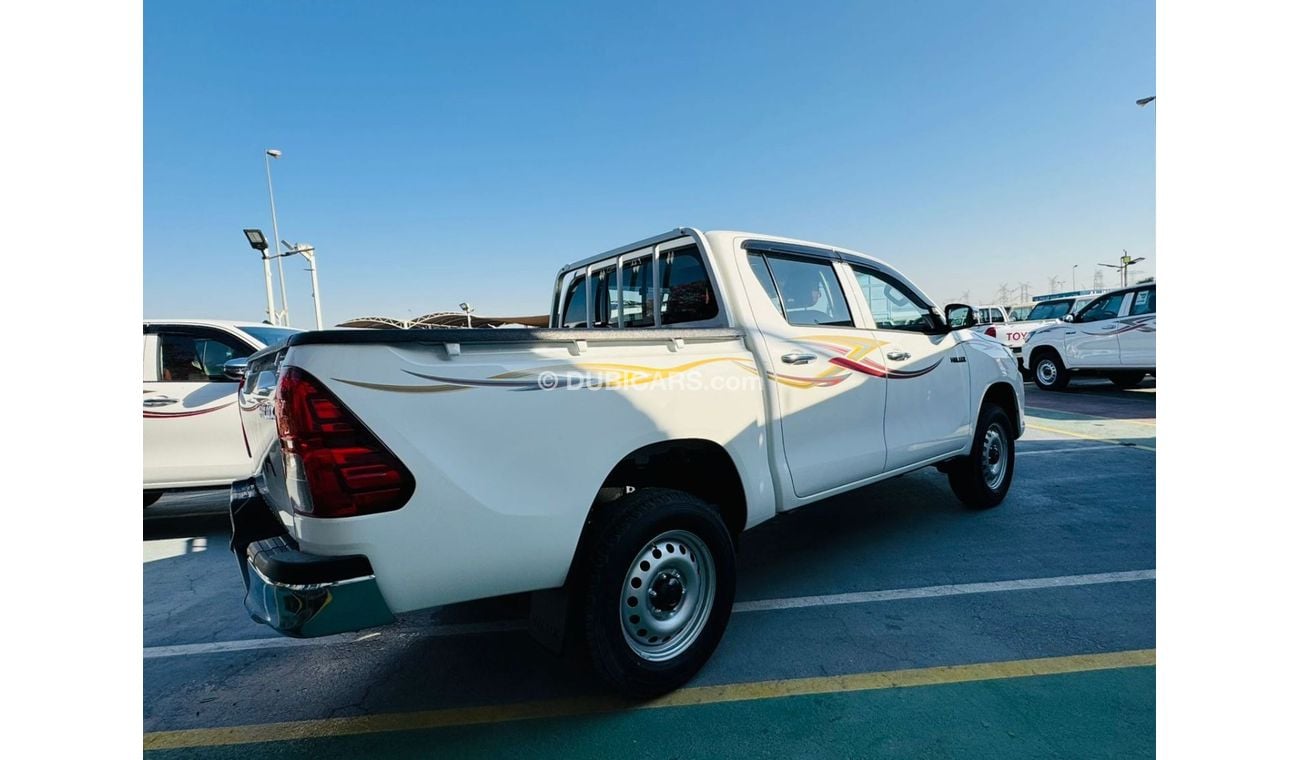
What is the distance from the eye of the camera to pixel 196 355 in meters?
5.03

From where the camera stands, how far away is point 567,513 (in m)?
2.22

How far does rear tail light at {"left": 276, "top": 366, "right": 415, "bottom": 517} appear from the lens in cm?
183

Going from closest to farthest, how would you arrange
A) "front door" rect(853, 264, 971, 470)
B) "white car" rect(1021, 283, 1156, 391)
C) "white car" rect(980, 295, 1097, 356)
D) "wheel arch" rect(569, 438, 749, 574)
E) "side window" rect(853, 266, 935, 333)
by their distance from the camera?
"wheel arch" rect(569, 438, 749, 574)
"front door" rect(853, 264, 971, 470)
"side window" rect(853, 266, 935, 333)
"white car" rect(1021, 283, 1156, 391)
"white car" rect(980, 295, 1097, 356)

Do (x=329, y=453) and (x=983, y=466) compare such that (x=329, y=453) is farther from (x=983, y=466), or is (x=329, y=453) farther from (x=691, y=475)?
(x=983, y=466)

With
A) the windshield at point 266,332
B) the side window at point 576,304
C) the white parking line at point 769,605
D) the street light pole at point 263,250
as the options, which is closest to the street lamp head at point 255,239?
the street light pole at point 263,250

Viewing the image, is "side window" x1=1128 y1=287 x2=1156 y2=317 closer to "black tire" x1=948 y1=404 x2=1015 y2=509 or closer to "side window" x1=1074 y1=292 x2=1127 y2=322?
"side window" x1=1074 y1=292 x2=1127 y2=322

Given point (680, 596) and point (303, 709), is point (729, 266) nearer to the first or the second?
point (680, 596)

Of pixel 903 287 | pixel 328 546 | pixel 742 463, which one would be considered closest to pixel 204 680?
pixel 328 546

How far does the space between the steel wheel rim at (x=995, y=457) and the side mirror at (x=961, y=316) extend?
924mm

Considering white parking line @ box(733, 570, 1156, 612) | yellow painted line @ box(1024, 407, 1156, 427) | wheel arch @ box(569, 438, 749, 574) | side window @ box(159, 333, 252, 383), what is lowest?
white parking line @ box(733, 570, 1156, 612)

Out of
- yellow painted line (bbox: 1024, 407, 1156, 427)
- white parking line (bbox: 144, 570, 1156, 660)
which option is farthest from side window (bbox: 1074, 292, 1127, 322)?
white parking line (bbox: 144, 570, 1156, 660)

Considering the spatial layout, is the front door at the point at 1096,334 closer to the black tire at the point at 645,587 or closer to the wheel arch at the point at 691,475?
the wheel arch at the point at 691,475

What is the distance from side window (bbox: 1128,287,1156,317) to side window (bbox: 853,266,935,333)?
9.26m

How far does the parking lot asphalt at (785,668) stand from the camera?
2.28m
